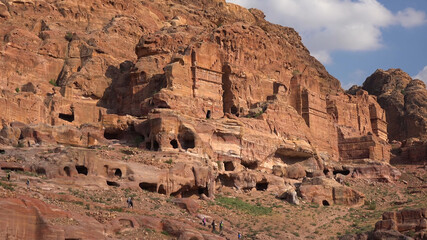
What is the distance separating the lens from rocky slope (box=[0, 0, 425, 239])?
46.1 m

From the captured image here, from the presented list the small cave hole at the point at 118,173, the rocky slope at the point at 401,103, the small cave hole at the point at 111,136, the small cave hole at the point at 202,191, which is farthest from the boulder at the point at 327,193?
the rocky slope at the point at 401,103

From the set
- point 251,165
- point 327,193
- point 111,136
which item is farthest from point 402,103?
point 111,136

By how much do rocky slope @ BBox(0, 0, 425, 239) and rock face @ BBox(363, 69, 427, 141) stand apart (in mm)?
5935

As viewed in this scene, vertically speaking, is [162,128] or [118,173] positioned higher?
[162,128]

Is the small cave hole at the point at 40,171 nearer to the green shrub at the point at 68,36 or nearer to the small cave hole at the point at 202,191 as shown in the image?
the small cave hole at the point at 202,191

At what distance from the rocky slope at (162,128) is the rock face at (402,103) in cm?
594

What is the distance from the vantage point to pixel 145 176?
2092 inches

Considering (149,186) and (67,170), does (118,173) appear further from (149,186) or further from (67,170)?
(67,170)

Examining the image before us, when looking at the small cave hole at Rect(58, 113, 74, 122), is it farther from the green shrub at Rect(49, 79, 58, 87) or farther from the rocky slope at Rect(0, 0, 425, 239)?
the green shrub at Rect(49, 79, 58, 87)

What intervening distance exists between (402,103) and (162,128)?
5041 cm

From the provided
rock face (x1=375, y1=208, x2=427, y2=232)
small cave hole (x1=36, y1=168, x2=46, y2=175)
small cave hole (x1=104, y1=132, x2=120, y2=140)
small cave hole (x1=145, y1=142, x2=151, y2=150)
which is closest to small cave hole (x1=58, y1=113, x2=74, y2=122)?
small cave hole (x1=104, y1=132, x2=120, y2=140)

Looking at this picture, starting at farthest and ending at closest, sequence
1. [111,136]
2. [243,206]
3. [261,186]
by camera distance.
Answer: [261,186] < [111,136] < [243,206]

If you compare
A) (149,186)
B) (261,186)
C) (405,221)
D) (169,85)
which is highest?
(169,85)

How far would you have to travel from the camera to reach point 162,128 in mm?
59562
